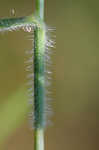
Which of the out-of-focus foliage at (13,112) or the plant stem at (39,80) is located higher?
the plant stem at (39,80)

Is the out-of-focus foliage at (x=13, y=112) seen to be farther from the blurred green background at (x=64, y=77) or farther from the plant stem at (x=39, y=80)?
the plant stem at (x=39, y=80)

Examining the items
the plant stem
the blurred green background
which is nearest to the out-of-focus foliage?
the blurred green background

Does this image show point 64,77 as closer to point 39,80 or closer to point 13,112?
point 13,112

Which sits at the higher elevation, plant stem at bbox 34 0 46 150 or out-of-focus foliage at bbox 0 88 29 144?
plant stem at bbox 34 0 46 150

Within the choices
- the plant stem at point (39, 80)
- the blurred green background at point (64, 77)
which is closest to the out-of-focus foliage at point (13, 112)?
the blurred green background at point (64, 77)

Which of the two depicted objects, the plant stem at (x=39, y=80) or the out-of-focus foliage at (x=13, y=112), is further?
the out-of-focus foliage at (x=13, y=112)

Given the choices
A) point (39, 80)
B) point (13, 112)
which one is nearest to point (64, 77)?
point (13, 112)

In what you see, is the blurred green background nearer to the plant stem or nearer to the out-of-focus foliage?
the out-of-focus foliage

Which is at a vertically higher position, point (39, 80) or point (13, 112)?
point (39, 80)
